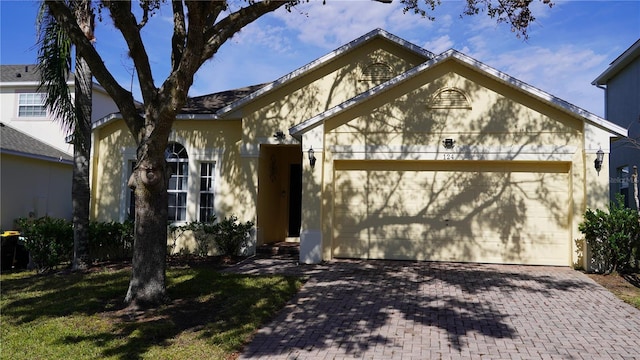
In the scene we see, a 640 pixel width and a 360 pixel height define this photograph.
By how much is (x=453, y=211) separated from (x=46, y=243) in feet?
32.0

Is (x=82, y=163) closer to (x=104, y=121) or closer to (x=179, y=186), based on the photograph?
(x=179, y=186)

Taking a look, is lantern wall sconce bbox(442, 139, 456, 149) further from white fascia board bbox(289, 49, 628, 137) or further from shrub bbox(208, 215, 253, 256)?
shrub bbox(208, 215, 253, 256)

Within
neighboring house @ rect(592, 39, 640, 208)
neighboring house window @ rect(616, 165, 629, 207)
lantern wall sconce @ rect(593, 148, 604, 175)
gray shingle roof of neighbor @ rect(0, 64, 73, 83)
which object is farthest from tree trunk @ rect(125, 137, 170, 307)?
gray shingle roof of neighbor @ rect(0, 64, 73, 83)

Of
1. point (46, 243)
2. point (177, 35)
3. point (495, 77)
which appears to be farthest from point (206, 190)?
point (495, 77)

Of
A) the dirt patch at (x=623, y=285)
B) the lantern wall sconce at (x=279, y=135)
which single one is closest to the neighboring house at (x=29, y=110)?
the lantern wall sconce at (x=279, y=135)

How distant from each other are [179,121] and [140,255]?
6690 mm

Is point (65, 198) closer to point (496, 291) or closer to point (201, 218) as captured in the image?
point (201, 218)

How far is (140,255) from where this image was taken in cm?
757

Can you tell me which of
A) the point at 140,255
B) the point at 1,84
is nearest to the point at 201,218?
the point at 140,255

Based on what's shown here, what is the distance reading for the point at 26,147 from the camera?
17688 millimetres

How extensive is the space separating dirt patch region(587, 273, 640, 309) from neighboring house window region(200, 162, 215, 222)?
9.61 m

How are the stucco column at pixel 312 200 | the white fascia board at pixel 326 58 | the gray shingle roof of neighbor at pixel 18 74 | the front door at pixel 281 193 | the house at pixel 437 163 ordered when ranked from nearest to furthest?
1. the house at pixel 437 163
2. the stucco column at pixel 312 200
3. the white fascia board at pixel 326 58
4. the front door at pixel 281 193
5. the gray shingle roof of neighbor at pixel 18 74

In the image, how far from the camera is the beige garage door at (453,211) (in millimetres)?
11148

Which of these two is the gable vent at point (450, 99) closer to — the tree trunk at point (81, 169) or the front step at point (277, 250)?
the front step at point (277, 250)
